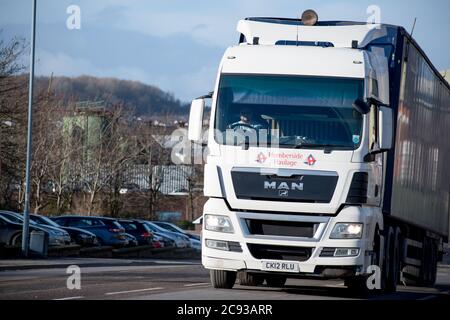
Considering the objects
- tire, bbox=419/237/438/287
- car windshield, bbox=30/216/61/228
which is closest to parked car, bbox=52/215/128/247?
car windshield, bbox=30/216/61/228

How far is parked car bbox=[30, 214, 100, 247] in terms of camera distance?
39969mm

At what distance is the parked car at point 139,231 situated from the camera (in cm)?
4631

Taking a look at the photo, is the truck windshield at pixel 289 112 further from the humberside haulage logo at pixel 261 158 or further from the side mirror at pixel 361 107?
the humberside haulage logo at pixel 261 158

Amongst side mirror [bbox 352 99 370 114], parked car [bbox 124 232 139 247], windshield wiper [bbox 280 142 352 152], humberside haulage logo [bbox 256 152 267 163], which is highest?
side mirror [bbox 352 99 370 114]

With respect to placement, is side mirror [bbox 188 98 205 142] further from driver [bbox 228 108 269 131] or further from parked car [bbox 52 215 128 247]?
parked car [bbox 52 215 128 247]

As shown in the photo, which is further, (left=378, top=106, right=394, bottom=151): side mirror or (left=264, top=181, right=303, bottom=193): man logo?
(left=378, top=106, right=394, bottom=151): side mirror

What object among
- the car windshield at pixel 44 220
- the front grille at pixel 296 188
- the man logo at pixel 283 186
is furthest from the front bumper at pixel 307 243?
the car windshield at pixel 44 220

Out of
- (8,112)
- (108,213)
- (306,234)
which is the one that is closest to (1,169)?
(8,112)

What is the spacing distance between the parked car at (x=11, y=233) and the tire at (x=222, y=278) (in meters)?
20.2

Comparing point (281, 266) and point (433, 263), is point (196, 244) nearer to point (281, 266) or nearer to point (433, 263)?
point (433, 263)

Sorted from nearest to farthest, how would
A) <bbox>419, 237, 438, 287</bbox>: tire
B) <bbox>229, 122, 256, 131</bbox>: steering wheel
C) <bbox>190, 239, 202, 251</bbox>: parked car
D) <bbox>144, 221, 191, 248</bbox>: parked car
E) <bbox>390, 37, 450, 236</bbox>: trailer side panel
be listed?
<bbox>229, 122, 256, 131</bbox>: steering wheel < <bbox>390, 37, 450, 236</bbox>: trailer side panel < <bbox>419, 237, 438, 287</bbox>: tire < <bbox>144, 221, 191, 248</bbox>: parked car < <bbox>190, 239, 202, 251</bbox>: parked car

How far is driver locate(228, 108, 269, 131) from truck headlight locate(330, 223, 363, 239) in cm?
189

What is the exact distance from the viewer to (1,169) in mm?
46188

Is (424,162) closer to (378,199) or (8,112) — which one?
(378,199)
